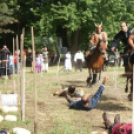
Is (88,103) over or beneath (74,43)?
beneath

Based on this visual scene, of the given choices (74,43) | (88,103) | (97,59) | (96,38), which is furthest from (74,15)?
(88,103)

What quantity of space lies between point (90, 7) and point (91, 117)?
1693 centimetres

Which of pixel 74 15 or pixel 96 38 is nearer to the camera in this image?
pixel 96 38

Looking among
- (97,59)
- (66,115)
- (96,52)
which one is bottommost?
(66,115)

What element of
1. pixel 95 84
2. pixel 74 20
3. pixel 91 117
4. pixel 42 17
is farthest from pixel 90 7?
pixel 91 117

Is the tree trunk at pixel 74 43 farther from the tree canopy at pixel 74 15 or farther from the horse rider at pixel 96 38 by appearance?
the horse rider at pixel 96 38

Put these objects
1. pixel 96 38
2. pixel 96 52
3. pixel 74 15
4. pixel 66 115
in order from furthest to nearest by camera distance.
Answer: pixel 74 15, pixel 96 38, pixel 96 52, pixel 66 115

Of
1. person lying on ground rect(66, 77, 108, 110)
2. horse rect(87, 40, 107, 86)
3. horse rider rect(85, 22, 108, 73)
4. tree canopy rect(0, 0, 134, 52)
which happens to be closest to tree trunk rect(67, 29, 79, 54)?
tree canopy rect(0, 0, 134, 52)

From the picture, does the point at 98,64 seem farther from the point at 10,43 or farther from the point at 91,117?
the point at 10,43

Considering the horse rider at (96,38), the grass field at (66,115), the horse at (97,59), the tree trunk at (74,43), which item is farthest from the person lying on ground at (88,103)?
the tree trunk at (74,43)

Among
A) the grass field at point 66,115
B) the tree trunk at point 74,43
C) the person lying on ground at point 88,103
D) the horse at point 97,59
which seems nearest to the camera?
the grass field at point 66,115

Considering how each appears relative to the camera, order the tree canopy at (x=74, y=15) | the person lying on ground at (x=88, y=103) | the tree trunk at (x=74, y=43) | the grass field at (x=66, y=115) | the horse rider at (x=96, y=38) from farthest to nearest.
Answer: the tree trunk at (x=74, y=43) < the tree canopy at (x=74, y=15) < the horse rider at (x=96, y=38) < the person lying on ground at (x=88, y=103) < the grass field at (x=66, y=115)

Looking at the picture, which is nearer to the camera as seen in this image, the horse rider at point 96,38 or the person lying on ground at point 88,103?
the person lying on ground at point 88,103

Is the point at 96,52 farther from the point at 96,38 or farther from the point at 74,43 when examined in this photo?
the point at 74,43
